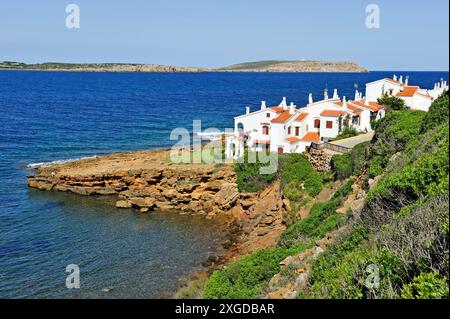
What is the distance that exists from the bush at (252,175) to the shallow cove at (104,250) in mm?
5003

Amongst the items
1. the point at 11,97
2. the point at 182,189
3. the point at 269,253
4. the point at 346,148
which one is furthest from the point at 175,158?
the point at 11,97

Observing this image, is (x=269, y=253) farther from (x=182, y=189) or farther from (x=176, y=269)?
(x=182, y=189)

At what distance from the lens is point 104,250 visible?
29.1m

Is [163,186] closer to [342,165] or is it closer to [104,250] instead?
[104,250]

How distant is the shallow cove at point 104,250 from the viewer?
24.3 meters

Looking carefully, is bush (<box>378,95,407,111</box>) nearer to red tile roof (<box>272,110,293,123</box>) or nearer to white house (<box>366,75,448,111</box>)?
white house (<box>366,75,448,111</box>)

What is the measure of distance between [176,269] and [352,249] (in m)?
15.5

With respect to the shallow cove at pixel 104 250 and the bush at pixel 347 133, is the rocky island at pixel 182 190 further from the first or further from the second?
the bush at pixel 347 133

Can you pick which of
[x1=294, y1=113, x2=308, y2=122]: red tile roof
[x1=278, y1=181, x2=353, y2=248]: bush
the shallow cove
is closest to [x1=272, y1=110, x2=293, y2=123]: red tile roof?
[x1=294, y1=113, x2=308, y2=122]: red tile roof

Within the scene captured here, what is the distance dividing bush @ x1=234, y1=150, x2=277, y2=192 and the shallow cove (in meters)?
5.00

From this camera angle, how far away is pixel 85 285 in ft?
80.6
